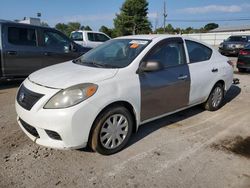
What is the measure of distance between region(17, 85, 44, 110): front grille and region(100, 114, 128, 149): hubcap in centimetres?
89

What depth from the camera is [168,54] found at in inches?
170

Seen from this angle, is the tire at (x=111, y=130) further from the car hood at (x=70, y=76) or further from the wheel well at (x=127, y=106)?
the car hood at (x=70, y=76)

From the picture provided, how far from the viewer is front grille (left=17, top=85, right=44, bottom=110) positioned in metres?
3.24

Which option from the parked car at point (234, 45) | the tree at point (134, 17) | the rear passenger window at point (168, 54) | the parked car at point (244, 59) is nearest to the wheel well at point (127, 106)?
the rear passenger window at point (168, 54)

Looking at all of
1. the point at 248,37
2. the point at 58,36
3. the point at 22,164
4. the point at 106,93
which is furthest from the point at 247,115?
the point at 248,37

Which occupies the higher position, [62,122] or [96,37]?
[96,37]

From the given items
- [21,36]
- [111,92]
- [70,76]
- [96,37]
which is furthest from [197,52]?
[96,37]

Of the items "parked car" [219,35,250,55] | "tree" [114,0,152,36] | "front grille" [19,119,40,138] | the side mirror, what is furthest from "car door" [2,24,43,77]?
"tree" [114,0,152,36]

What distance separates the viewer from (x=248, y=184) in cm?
303

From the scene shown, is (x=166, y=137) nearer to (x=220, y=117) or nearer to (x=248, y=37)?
(x=220, y=117)

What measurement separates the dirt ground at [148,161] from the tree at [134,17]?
4517cm

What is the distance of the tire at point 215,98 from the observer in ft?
17.7

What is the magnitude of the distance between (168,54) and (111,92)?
146cm

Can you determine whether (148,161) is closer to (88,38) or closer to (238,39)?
(88,38)
